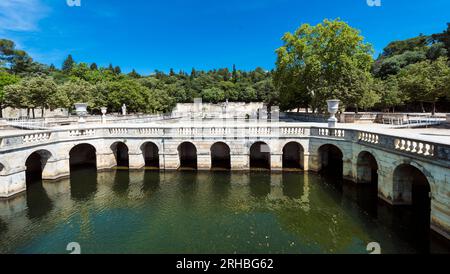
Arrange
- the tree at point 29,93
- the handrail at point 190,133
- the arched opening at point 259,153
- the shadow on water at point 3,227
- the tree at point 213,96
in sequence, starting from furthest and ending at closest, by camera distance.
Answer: the tree at point 213,96
the tree at point 29,93
the arched opening at point 259,153
the handrail at point 190,133
the shadow on water at point 3,227

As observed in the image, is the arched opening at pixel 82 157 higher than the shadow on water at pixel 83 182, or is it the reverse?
the arched opening at pixel 82 157

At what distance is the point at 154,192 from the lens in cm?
1548

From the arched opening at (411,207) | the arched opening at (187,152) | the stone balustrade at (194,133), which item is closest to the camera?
the arched opening at (411,207)

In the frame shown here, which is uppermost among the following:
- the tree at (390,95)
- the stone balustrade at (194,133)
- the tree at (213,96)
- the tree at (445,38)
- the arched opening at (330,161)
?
the tree at (445,38)

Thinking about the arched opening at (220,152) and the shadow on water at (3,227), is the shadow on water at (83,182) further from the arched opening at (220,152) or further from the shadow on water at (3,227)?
the arched opening at (220,152)

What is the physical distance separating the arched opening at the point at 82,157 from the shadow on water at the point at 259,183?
13595 mm

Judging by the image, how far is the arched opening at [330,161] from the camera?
1925 cm

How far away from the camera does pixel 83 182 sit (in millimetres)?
17547

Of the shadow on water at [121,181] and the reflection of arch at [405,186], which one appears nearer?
the reflection of arch at [405,186]

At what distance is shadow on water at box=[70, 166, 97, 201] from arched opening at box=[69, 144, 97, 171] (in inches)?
30.9

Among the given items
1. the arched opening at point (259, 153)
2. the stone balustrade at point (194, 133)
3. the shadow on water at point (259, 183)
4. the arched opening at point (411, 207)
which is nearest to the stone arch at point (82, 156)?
the stone balustrade at point (194, 133)

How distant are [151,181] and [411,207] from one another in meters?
14.9

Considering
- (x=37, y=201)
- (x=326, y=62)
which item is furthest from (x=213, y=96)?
(x=37, y=201)

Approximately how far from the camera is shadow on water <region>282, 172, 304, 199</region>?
1503cm
